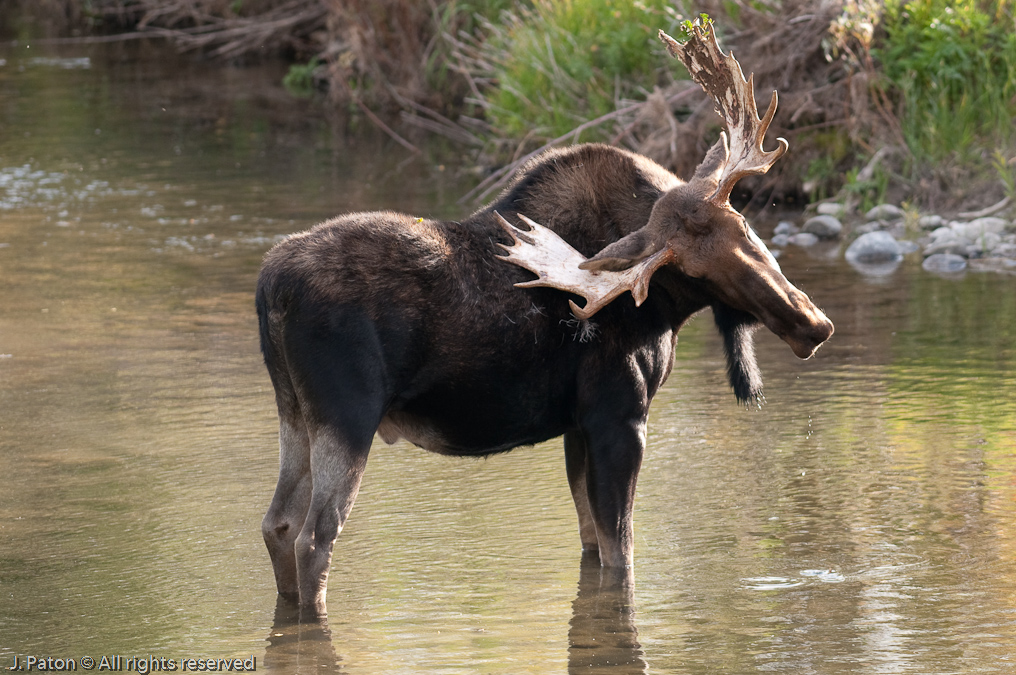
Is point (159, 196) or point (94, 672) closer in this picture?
point (94, 672)

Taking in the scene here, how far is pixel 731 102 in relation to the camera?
19.2ft

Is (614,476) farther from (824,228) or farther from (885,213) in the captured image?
(885,213)

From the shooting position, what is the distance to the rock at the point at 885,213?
1334 centimetres

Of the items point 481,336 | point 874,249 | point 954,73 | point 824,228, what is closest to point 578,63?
point 824,228

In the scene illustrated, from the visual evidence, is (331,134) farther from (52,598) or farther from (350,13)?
(52,598)

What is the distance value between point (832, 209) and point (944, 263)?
1.92m

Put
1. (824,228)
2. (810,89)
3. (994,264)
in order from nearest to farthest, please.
Result: (994,264), (824,228), (810,89)

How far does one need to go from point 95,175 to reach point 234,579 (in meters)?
12.0

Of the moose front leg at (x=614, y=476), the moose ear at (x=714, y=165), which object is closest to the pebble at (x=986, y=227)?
the moose ear at (x=714, y=165)

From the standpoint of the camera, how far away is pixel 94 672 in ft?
16.7

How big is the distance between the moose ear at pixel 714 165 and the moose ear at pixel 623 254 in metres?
0.38

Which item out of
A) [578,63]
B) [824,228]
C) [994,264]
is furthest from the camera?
→ [578,63]

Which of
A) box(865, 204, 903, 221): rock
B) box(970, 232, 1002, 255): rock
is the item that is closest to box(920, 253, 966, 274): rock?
box(970, 232, 1002, 255): rock

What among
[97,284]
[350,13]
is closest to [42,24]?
[350,13]
